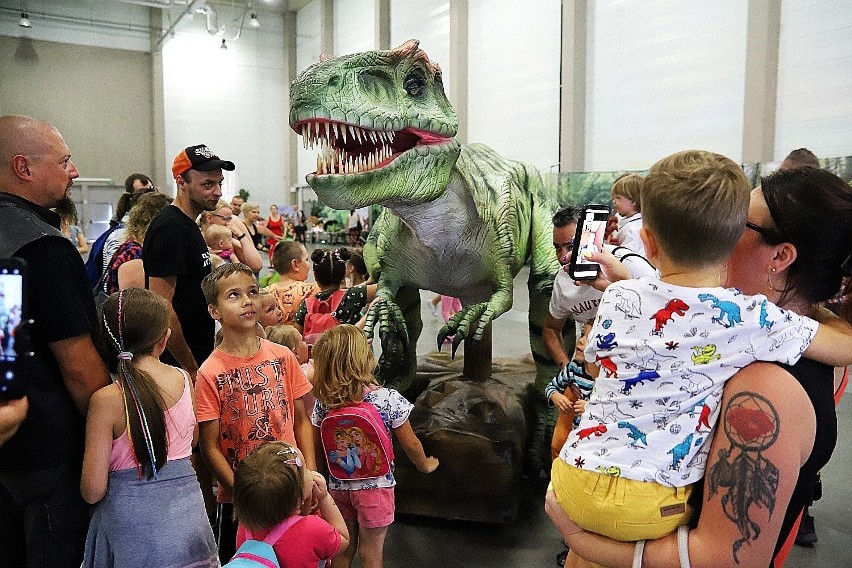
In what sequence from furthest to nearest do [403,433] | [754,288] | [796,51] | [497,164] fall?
[796,51]
[497,164]
[403,433]
[754,288]

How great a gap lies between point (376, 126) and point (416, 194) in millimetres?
369

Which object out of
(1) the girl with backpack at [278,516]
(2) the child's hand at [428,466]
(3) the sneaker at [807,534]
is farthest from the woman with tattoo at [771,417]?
(3) the sneaker at [807,534]

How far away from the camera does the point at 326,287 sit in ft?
12.0

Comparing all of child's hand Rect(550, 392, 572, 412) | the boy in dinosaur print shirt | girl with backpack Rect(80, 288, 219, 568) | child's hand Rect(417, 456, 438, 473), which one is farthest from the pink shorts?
the boy in dinosaur print shirt

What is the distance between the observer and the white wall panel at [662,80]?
28.4 feet

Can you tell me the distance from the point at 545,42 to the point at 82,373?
11252mm

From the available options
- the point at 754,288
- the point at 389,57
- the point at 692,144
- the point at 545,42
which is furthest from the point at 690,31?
the point at 754,288

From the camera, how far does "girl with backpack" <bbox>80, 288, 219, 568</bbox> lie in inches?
66.2

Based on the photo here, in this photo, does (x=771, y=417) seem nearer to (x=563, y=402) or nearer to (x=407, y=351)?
(x=563, y=402)

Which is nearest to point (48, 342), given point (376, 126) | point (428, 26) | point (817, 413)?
point (376, 126)

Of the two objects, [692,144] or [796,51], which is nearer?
[796,51]

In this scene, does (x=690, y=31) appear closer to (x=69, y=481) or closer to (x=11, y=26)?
(x=69, y=481)

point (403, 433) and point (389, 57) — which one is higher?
point (389, 57)

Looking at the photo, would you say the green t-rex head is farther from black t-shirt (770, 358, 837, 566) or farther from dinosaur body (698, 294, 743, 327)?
black t-shirt (770, 358, 837, 566)
